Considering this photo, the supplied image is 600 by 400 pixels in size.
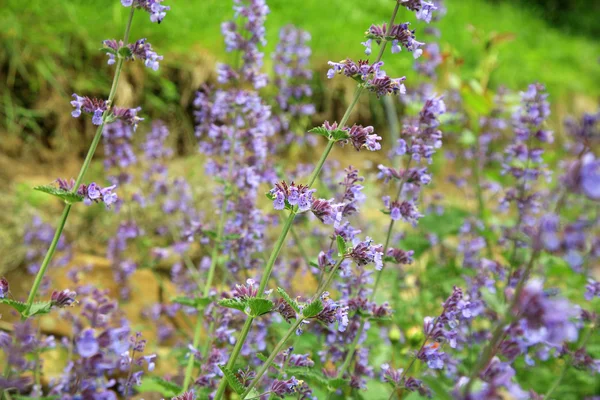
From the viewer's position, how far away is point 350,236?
187 centimetres

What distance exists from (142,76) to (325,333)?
3.74m

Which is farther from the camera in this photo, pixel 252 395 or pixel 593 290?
pixel 593 290

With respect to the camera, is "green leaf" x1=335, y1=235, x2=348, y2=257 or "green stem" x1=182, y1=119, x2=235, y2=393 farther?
"green stem" x1=182, y1=119, x2=235, y2=393

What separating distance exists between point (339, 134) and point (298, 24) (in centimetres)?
587

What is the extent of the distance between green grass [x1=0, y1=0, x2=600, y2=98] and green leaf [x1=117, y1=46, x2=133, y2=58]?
110 inches

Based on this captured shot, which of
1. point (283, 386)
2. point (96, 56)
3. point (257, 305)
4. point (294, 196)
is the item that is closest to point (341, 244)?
point (294, 196)

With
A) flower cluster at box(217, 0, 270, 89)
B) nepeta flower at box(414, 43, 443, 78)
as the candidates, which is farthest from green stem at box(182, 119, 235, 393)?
nepeta flower at box(414, 43, 443, 78)

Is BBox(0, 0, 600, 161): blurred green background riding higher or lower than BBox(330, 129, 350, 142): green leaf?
higher

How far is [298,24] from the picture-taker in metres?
7.20

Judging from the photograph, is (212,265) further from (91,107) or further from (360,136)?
(360,136)

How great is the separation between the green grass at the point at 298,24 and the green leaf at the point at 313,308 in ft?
9.59

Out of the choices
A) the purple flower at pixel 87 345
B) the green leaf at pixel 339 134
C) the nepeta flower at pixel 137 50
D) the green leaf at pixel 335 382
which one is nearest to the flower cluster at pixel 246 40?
the nepeta flower at pixel 137 50

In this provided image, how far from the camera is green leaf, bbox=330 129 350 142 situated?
1.70 meters

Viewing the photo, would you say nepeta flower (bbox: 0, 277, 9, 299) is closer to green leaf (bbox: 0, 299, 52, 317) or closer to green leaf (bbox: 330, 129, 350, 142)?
green leaf (bbox: 0, 299, 52, 317)
